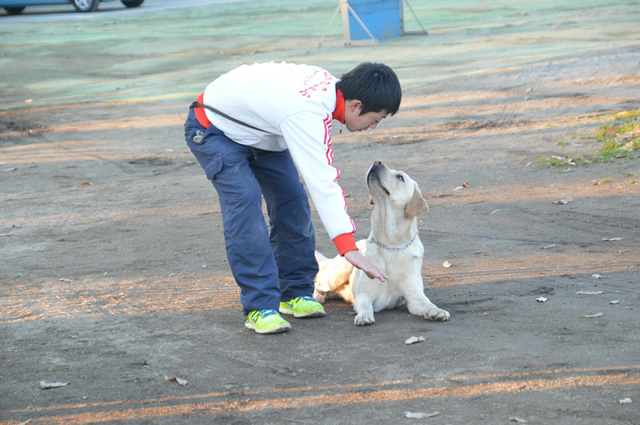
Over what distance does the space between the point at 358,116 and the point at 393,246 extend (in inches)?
47.9

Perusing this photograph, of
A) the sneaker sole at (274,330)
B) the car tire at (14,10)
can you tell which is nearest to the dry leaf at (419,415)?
the sneaker sole at (274,330)

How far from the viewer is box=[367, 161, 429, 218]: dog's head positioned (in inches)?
206

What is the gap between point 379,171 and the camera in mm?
5270

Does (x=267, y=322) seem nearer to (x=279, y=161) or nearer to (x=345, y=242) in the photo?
(x=345, y=242)

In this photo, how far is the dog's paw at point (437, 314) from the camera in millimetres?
4984

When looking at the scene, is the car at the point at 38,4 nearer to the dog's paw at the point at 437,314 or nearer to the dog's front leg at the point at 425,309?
the dog's front leg at the point at 425,309

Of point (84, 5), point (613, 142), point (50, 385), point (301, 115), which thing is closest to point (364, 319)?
point (301, 115)

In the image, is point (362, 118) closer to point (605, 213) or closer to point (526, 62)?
point (605, 213)

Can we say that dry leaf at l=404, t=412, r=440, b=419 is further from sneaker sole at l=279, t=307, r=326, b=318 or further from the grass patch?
the grass patch

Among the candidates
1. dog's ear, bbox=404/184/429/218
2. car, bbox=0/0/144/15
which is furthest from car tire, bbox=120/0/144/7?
dog's ear, bbox=404/184/429/218

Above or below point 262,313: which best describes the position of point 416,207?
above

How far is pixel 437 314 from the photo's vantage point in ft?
16.4

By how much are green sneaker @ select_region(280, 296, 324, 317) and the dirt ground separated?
15 centimetres

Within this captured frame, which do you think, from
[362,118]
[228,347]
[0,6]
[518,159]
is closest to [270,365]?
[228,347]
